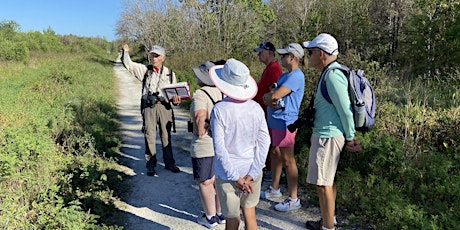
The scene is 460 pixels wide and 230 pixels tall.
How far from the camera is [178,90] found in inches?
161

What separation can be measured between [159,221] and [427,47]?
13044 mm

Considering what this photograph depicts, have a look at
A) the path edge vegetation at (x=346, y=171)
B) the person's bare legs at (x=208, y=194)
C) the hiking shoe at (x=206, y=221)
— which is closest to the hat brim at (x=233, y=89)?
the person's bare legs at (x=208, y=194)

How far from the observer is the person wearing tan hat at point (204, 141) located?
303 cm

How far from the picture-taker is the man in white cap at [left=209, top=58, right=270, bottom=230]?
2303 millimetres

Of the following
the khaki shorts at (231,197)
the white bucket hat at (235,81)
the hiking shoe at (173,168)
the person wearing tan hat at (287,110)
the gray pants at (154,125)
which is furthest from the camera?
the hiking shoe at (173,168)

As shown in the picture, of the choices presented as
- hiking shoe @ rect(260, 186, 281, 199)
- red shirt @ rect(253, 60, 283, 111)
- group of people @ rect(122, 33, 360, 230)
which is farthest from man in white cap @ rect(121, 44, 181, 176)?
hiking shoe @ rect(260, 186, 281, 199)

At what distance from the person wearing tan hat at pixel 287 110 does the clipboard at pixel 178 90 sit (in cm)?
109

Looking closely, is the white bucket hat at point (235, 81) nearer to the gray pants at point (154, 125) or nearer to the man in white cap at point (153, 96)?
the man in white cap at point (153, 96)

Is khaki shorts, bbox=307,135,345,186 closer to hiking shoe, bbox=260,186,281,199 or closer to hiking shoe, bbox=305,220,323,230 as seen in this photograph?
hiking shoe, bbox=305,220,323,230

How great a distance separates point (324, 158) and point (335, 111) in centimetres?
43

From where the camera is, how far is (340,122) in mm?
2793

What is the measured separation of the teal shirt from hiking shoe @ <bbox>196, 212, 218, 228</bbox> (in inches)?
58.0

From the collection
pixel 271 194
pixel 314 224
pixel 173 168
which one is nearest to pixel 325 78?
pixel 314 224

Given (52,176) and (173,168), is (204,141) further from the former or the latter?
(52,176)
